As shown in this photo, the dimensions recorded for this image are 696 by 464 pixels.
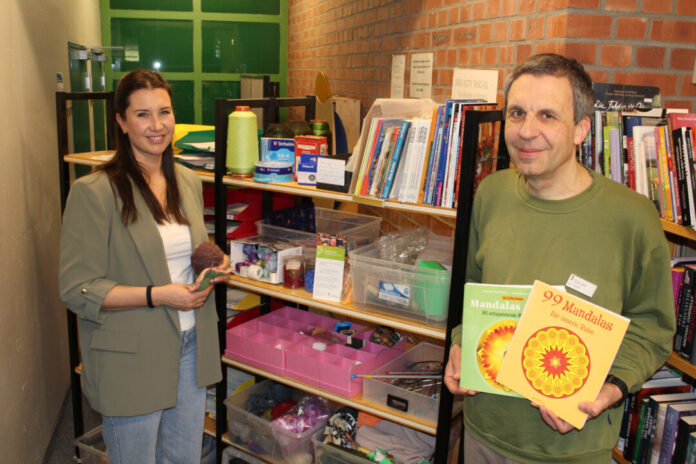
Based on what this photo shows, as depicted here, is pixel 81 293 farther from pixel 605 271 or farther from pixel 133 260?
pixel 605 271

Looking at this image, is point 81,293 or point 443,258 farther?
point 443,258

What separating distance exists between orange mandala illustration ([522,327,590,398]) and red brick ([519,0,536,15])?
1287 mm

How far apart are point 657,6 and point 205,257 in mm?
1767

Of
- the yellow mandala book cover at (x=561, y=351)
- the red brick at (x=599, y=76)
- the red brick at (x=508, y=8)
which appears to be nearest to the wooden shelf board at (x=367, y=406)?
the yellow mandala book cover at (x=561, y=351)

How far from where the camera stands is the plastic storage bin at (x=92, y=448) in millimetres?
2677

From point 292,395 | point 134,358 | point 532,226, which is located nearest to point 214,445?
point 292,395

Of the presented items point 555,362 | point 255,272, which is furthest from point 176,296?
point 555,362

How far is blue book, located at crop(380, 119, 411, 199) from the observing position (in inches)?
77.4

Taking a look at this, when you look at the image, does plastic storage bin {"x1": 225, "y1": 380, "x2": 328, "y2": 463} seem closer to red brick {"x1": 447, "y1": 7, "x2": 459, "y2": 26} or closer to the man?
the man

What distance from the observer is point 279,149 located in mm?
2363

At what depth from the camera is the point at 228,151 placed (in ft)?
7.68

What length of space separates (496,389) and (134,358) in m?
1.17

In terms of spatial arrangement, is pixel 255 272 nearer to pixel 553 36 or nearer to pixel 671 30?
pixel 553 36

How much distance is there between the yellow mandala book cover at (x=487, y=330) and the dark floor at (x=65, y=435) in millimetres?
2299
